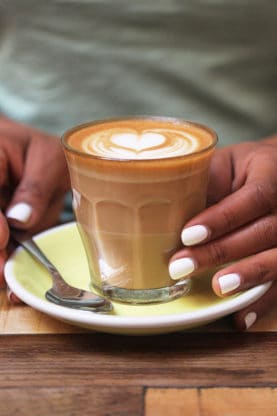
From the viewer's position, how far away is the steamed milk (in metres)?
0.72

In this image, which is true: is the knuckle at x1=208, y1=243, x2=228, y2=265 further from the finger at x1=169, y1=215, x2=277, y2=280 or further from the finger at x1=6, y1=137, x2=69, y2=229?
the finger at x1=6, y1=137, x2=69, y2=229

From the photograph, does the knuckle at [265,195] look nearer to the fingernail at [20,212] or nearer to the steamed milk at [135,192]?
the steamed milk at [135,192]

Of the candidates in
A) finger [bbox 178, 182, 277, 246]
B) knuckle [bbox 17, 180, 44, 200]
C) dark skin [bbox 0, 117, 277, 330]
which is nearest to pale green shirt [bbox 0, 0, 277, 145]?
dark skin [bbox 0, 117, 277, 330]

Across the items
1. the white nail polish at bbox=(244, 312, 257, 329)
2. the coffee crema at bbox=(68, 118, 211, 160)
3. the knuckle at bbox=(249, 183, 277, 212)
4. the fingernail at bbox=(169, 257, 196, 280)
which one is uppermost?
the coffee crema at bbox=(68, 118, 211, 160)

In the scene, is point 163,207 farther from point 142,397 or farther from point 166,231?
point 142,397

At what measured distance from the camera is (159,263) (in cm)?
Answer: 78

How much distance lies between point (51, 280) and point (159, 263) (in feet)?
0.50

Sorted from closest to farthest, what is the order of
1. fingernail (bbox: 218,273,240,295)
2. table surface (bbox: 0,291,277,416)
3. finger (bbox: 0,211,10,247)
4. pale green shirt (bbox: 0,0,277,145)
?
table surface (bbox: 0,291,277,416) < fingernail (bbox: 218,273,240,295) < finger (bbox: 0,211,10,247) < pale green shirt (bbox: 0,0,277,145)

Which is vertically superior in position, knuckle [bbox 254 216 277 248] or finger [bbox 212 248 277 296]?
knuckle [bbox 254 216 277 248]

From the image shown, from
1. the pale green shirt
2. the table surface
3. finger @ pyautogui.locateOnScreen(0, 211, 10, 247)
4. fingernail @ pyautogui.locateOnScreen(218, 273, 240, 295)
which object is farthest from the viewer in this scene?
the pale green shirt

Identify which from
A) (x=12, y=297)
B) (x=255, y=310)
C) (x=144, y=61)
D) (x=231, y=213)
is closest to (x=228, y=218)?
(x=231, y=213)

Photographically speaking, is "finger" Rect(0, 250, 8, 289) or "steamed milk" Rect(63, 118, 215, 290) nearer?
"steamed milk" Rect(63, 118, 215, 290)

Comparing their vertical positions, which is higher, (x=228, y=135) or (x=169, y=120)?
(x=169, y=120)

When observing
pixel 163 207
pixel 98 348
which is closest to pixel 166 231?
pixel 163 207
